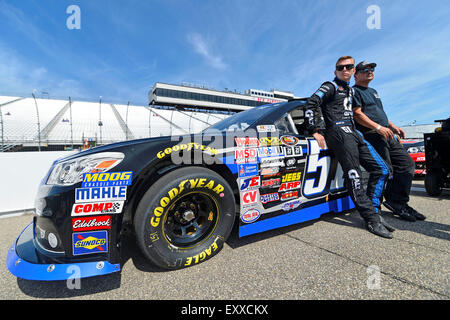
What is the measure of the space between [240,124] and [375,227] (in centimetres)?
162

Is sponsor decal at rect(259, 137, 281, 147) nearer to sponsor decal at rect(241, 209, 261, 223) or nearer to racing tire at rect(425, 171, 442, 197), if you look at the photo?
sponsor decal at rect(241, 209, 261, 223)

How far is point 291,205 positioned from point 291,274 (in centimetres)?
A: 68

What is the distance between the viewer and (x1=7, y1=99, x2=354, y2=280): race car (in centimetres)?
127

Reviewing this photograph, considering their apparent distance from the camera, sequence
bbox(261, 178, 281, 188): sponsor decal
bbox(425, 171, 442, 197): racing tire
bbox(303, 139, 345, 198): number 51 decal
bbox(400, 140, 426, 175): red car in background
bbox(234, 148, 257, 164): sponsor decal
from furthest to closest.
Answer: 1. bbox(400, 140, 426, 175): red car in background
2. bbox(425, 171, 442, 197): racing tire
3. bbox(303, 139, 345, 198): number 51 decal
4. bbox(261, 178, 281, 188): sponsor decal
5. bbox(234, 148, 257, 164): sponsor decal

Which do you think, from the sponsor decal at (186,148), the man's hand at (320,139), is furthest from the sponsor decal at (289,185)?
the sponsor decal at (186,148)

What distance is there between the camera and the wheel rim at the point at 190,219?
5.02ft

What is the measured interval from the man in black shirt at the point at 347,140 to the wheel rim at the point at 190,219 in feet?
4.25

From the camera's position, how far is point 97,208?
1288 millimetres

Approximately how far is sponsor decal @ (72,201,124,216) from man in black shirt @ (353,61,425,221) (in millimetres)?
2610

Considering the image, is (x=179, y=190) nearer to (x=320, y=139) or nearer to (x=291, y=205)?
(x=291, y=205)

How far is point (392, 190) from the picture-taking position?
8.57 feet

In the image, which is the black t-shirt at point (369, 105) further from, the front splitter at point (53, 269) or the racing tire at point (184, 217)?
the front splitter at point (53, 269)

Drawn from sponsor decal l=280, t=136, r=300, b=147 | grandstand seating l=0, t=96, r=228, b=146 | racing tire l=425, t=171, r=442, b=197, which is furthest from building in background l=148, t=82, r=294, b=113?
sponsor decal l=280, t=136, r=300, b=147
